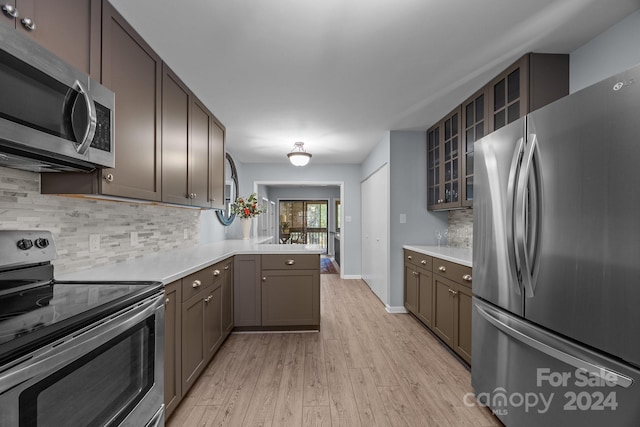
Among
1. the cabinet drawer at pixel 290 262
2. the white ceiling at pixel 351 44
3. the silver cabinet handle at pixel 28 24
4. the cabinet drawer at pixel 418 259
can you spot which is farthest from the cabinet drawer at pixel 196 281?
the cabinet drawer at pixel 418 259

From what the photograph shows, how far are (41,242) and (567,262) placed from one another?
2.22 meters

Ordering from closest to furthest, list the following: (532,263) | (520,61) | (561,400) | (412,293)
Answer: (561,400)
(532,263)
(520,61)
(412,293)

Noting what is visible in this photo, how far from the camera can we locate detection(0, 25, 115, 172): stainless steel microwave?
3.04 ft

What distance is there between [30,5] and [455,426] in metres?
2.79

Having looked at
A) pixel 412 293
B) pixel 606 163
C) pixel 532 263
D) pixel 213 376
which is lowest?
pixel 213 376

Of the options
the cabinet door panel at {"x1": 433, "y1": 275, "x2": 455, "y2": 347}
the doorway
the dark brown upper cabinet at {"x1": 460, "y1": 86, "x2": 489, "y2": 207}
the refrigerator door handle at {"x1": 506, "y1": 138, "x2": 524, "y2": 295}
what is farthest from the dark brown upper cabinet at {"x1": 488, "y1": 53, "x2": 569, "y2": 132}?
the doorway

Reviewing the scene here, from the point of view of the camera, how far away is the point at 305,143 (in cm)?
455

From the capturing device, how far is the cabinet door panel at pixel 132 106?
1537mm

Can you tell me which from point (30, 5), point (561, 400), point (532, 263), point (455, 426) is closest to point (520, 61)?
point (532, 263)

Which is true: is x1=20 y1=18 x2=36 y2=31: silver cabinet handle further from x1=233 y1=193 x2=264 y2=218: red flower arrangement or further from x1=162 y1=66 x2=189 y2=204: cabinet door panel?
x1=233 y1=193 x2=264 y2=218: red flower arrangement

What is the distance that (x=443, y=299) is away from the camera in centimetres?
277

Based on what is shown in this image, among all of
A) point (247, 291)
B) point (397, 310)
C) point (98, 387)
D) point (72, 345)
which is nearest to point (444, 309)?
point (397, 310)

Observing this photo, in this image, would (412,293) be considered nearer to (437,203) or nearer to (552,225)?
(437,203)

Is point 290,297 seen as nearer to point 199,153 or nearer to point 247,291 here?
point 247,291
